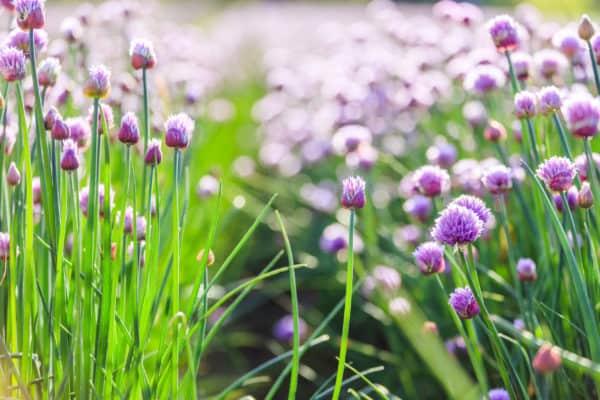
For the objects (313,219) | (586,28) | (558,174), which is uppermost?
(586,28)

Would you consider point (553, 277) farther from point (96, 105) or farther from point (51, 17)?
point (51, 17)

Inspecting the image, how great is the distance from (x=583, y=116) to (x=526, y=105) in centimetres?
18

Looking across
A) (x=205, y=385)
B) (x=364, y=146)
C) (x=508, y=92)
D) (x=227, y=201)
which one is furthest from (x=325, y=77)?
(x=205, y=385)

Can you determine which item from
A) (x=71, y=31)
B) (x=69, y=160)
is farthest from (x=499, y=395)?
(x=71, y=31)

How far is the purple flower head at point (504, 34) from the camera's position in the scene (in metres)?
1.33

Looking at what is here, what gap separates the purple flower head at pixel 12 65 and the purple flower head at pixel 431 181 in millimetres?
737

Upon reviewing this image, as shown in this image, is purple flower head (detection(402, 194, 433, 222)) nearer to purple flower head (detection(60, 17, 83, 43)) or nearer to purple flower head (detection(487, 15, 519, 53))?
purple flower head (detection(487, 15, 519, 53))

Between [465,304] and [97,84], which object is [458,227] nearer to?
[465,304]

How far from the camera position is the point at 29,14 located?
108 cm

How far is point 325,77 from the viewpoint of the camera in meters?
3.34

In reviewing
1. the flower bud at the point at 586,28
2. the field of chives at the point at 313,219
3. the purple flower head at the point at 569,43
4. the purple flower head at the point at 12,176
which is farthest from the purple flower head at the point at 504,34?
the purple flower head at the point at 12,176

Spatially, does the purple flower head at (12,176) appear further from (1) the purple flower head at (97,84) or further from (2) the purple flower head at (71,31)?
(2) the purple flower head at (71,31)

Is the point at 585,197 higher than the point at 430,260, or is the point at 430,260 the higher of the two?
the point at 585,197

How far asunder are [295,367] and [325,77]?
2415mm
